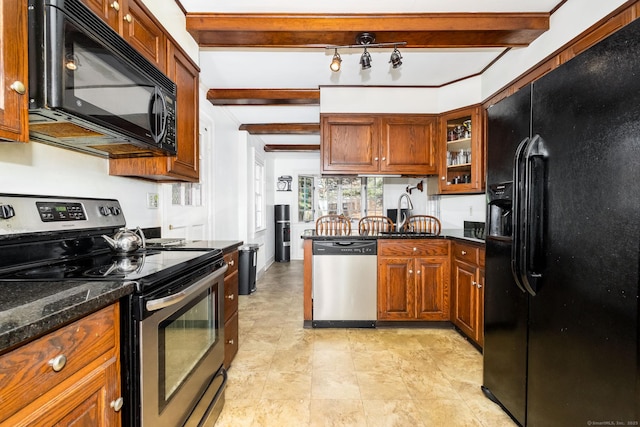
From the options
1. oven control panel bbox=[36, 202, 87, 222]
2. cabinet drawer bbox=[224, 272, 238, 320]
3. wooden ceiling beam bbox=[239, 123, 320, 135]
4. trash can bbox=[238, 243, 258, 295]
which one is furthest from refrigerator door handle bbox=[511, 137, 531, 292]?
wooden ceiling beam bbox=[239, 123, 320, 135]

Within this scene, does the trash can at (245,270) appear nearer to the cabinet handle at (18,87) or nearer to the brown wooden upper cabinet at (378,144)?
the brown wooden upper cabinet at (378,144)

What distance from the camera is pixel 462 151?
3.24 meters

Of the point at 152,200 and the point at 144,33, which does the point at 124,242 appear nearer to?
the point at 152,200

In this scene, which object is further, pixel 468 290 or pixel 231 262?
pixel 468 290

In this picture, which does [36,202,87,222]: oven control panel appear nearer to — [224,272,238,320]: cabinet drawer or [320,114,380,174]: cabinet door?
[224,272,238,320]: cabinet drawer

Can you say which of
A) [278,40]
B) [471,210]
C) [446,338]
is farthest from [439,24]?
[446,338]

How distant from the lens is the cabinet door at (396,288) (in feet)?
9.75

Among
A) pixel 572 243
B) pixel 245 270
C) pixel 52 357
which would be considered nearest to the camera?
pixel 52 357

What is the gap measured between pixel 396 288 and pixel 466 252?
2.34 feet

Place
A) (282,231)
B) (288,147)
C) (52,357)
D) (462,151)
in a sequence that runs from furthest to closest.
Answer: (282,231) → (288,147) → (462,151) → (52,357)

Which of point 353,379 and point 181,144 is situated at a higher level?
point 181,144

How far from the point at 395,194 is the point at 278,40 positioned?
4.61 m

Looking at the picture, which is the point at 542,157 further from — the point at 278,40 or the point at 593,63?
the point at 278,40

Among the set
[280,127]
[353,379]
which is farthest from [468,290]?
[280,127]
